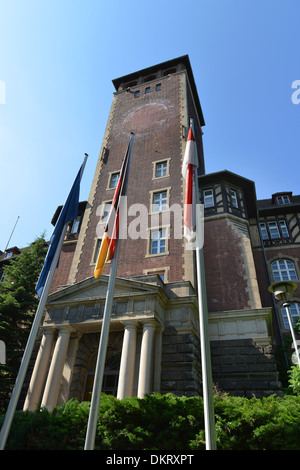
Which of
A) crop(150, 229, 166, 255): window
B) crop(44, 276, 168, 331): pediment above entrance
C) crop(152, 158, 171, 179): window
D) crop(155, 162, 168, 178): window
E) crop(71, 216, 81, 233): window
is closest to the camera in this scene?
crop(44, 276, 168, 331): pediment above entrance

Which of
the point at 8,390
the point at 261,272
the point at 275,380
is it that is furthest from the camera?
the point at 261,272

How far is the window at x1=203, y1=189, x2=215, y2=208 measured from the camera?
79.0 ft

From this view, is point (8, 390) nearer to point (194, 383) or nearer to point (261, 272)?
point (194, 383)

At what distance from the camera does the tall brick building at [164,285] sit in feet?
47.4

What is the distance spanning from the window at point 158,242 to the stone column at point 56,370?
7.56 metres

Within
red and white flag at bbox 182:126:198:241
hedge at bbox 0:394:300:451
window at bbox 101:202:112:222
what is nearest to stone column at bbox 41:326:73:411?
hedge at bbox 0:394:300:451

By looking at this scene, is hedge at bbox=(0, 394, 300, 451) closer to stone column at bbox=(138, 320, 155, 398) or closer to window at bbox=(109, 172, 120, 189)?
stone column at bbox=(138, 320, 155, 398)

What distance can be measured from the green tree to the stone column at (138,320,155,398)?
31.1 feet

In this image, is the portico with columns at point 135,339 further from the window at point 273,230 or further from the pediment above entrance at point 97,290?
the window at point 273,230

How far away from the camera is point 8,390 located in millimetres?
18469

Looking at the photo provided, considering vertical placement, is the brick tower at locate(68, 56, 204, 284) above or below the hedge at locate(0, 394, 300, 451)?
above

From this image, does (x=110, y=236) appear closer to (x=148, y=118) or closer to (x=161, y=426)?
(x=161, y=426)
